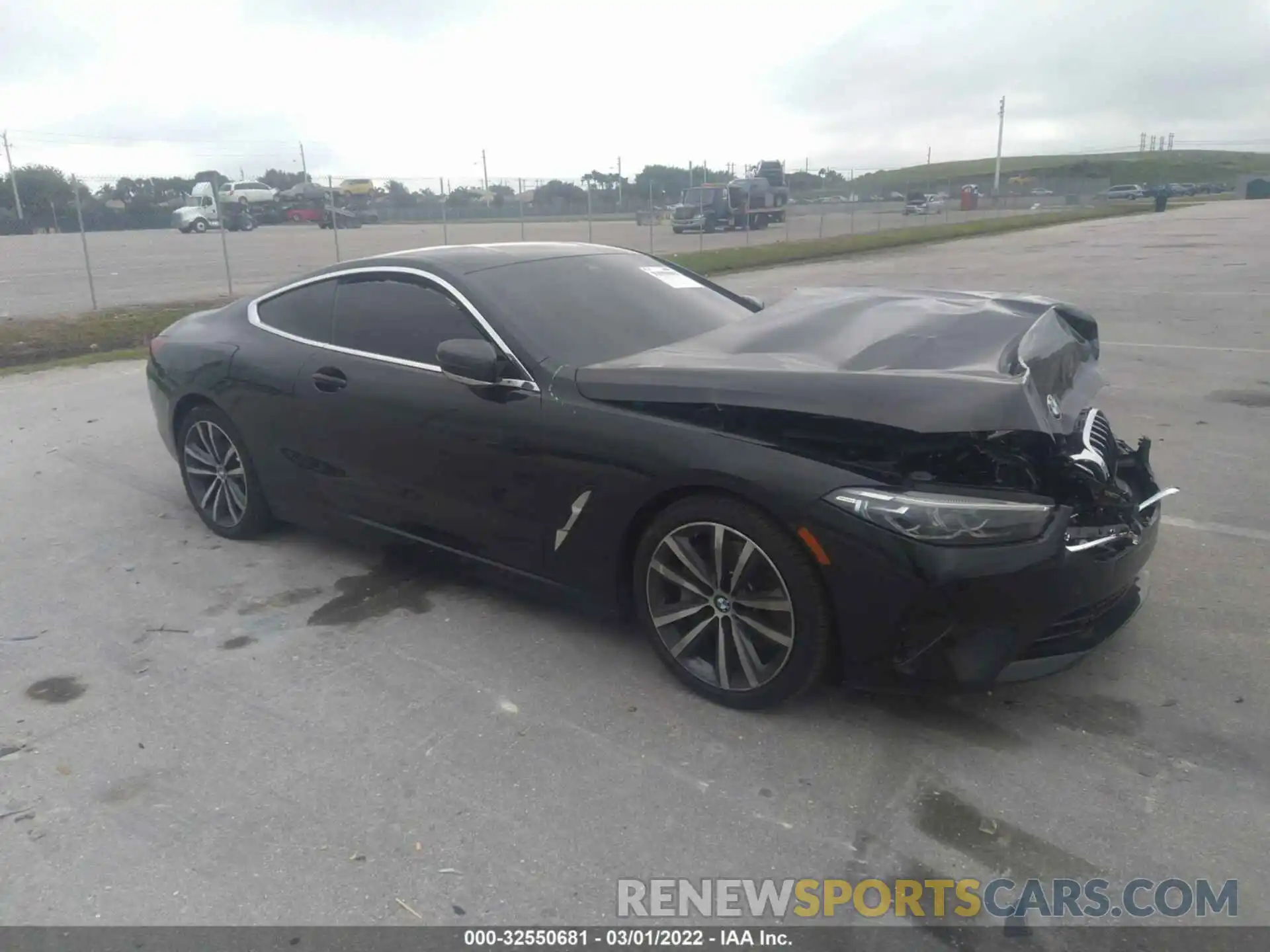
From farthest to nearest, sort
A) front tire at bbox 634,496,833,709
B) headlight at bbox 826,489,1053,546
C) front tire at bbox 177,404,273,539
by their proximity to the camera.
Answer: front tire at bbox 177,404,273,539, front tire at bbox 634,496,833,709, headlight at bbox 826,489,1053,546

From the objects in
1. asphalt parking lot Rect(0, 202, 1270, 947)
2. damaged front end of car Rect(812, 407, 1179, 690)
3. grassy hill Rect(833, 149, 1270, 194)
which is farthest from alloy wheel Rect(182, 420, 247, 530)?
grassy hill Rect(833, 149, 1270, 194)

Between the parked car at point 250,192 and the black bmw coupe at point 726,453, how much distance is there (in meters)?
43.9

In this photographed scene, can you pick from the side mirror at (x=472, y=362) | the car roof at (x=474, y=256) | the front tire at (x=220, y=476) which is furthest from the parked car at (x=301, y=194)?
the side mirror at (x=472, y=362)

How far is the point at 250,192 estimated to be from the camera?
48438mm

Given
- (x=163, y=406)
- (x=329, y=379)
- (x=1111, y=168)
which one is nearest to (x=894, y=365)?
(x=329, y=379)

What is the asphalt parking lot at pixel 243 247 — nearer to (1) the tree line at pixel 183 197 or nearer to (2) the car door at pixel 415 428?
(1) the tree line at pixel 183 197

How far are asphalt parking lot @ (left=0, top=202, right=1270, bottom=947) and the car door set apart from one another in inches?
13.0

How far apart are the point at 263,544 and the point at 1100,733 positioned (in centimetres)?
401

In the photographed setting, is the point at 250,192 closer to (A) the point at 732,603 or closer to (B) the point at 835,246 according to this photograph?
(B) the point at 835,246

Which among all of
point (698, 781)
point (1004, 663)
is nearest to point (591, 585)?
point (698, 781)

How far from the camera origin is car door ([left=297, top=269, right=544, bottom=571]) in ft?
12.5

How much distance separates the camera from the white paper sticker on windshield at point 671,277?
479 centimetres

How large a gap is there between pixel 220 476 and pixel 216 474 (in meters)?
0.05

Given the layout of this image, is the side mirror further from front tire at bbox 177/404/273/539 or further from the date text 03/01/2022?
the date text 03/01/2022
